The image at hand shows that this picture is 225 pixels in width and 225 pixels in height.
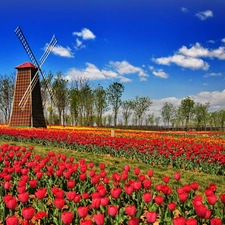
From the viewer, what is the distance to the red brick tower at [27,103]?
110 ft

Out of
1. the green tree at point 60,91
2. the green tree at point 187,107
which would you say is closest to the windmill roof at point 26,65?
the green tree at point 60,91

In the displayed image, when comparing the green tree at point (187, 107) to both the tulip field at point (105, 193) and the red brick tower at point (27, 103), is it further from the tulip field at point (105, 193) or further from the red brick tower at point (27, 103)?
the tulip field at point (105, 193)

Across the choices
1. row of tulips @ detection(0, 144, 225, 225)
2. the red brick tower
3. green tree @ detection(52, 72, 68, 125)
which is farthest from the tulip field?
green tree @ detection(52, 72, 68, 125)

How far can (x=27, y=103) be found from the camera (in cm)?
3388

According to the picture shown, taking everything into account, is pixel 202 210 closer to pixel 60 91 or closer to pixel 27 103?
pixel 27 103

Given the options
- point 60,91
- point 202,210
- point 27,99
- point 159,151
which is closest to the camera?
point 202,210

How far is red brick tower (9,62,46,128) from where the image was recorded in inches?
1325

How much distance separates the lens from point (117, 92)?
63.5 metres

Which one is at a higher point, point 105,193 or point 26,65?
point 26,65

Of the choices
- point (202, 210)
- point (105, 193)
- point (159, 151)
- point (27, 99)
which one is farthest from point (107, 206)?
point (27, 99)

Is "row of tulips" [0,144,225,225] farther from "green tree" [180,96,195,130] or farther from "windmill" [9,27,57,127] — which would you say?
"green tree" [180,96,195,130]

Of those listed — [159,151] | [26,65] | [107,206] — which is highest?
[26,65]

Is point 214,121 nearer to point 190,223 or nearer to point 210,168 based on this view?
point 210,168

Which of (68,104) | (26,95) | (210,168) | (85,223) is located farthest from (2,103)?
(85,223)
